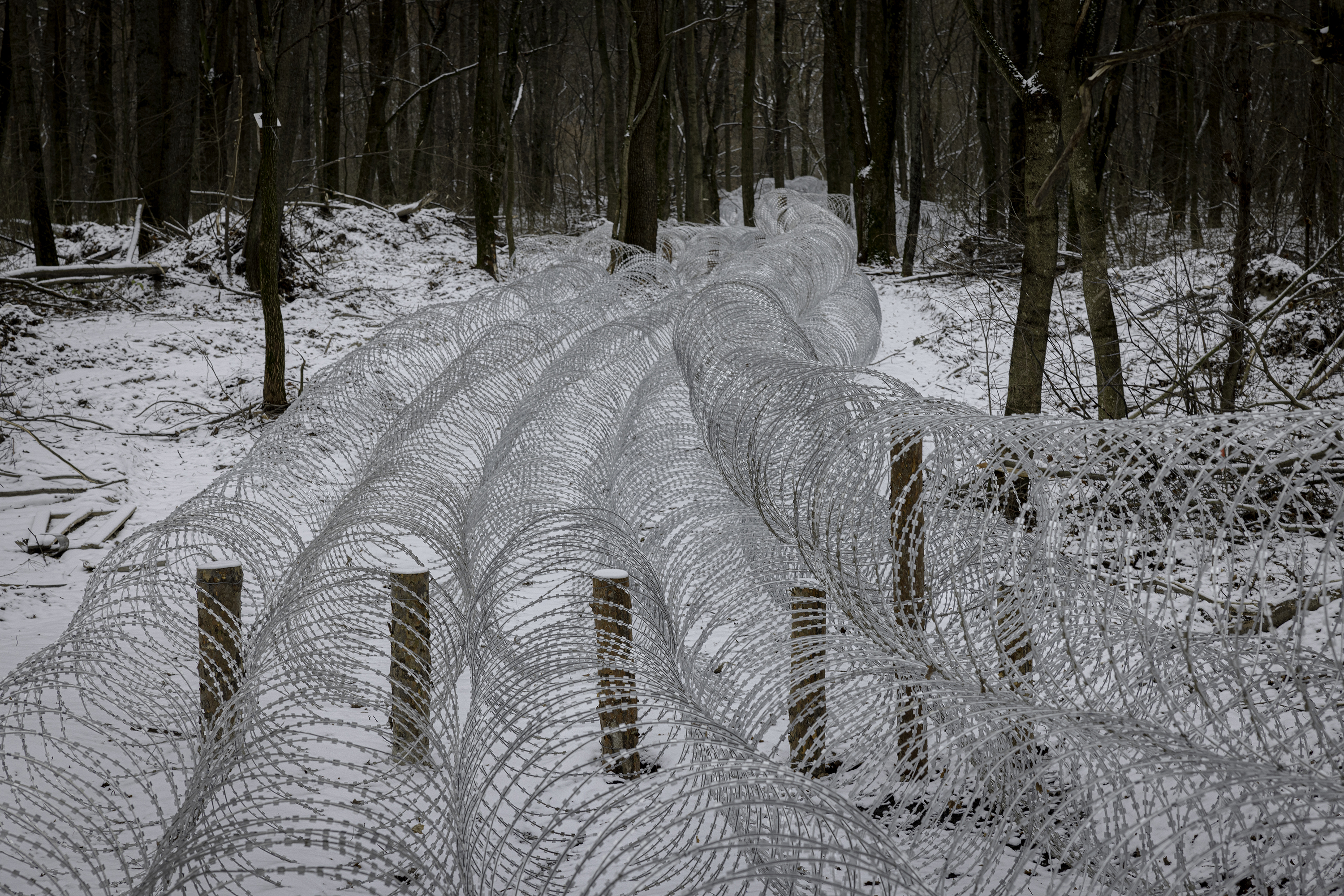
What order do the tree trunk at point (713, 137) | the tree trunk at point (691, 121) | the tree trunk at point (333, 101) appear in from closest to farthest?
the tree trunk at point (333, 101) → the tree trunk at point (691, 121) → the tree trunk at point (713, 137)

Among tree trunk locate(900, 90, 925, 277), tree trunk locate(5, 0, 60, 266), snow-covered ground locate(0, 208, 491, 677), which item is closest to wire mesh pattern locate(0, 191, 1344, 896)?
snow-covered ground locate(0, 208, 491, 677)

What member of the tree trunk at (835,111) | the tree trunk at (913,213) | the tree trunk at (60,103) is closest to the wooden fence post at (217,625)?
the tree trunk at (913,213)

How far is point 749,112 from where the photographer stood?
2258 cm

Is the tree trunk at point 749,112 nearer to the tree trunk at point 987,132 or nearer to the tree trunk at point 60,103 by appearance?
the tree trunk at point 987,132

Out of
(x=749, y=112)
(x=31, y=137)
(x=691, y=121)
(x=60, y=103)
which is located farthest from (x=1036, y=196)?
(x=60, y=103)

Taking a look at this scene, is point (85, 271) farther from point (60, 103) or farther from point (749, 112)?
point (749, 112)

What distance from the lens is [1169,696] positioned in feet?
10.3

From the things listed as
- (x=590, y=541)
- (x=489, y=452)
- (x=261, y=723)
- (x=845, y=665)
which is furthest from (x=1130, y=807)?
(x=489, y=452)

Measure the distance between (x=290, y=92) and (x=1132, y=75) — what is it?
23269mm

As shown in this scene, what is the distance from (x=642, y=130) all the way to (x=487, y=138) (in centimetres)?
284

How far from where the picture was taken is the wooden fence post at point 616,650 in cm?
310

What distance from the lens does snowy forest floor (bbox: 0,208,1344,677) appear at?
271 inches

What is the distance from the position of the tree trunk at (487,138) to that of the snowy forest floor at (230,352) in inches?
22.9

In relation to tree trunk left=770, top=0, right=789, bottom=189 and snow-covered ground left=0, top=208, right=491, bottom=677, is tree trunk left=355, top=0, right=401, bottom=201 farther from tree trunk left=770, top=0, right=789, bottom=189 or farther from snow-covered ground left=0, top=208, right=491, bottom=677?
tree trunk left=770, top=0, right=789, bottom=189
